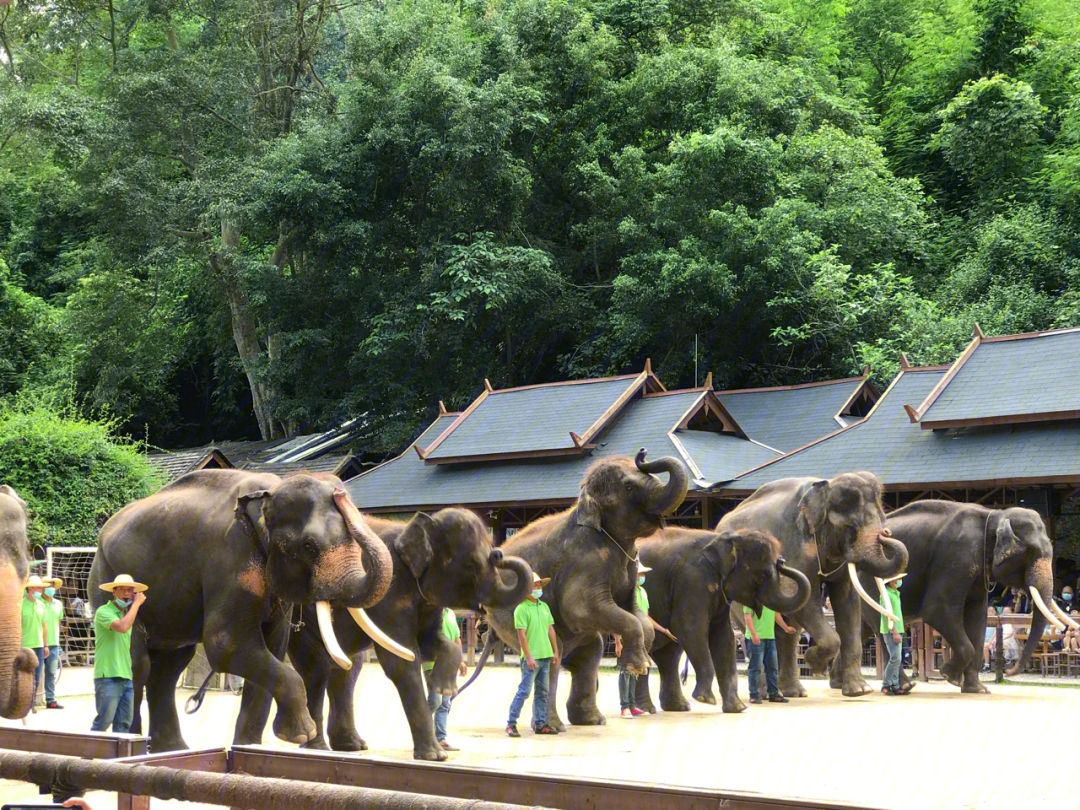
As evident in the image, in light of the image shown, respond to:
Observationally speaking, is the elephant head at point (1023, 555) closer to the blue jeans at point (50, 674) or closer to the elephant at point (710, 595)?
the elephant at point (710, 595)

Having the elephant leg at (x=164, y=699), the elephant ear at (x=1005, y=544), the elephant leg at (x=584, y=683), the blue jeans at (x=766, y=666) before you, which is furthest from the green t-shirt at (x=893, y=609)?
the elephant leg at (x=164, y=699)

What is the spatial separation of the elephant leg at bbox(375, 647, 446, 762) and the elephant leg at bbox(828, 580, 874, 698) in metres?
6.74

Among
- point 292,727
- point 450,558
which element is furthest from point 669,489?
point 292,727

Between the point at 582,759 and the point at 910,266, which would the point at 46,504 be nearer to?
the point at 582,759

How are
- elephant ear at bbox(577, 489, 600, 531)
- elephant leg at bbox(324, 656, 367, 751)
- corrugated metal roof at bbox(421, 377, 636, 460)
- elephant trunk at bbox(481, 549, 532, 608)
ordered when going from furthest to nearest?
corrugated metal roof at bbox(421, 377, 636, 460), elephant ear at bbox(577, 489, 600, 531), elephant trunk at bbox(481, 549, 532, 608), elephant leg at bbox(324, 656, 367, 751)

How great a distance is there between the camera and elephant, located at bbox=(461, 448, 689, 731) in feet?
40.7

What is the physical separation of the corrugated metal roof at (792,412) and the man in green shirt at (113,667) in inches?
706

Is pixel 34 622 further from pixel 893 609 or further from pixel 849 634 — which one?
pixel 893 609

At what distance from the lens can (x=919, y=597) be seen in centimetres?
1639

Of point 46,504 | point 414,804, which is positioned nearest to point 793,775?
point 414,804

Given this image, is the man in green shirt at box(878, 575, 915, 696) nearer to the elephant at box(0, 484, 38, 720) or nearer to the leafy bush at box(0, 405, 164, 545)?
the elephant at box(0, 484, 38, 720)

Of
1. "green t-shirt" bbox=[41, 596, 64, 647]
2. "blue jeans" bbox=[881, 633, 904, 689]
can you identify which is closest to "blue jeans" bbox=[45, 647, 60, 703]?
"green t-shirt" bbox=[41, 596, 64, 647]

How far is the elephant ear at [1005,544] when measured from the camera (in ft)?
50.5

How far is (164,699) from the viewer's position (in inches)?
411
